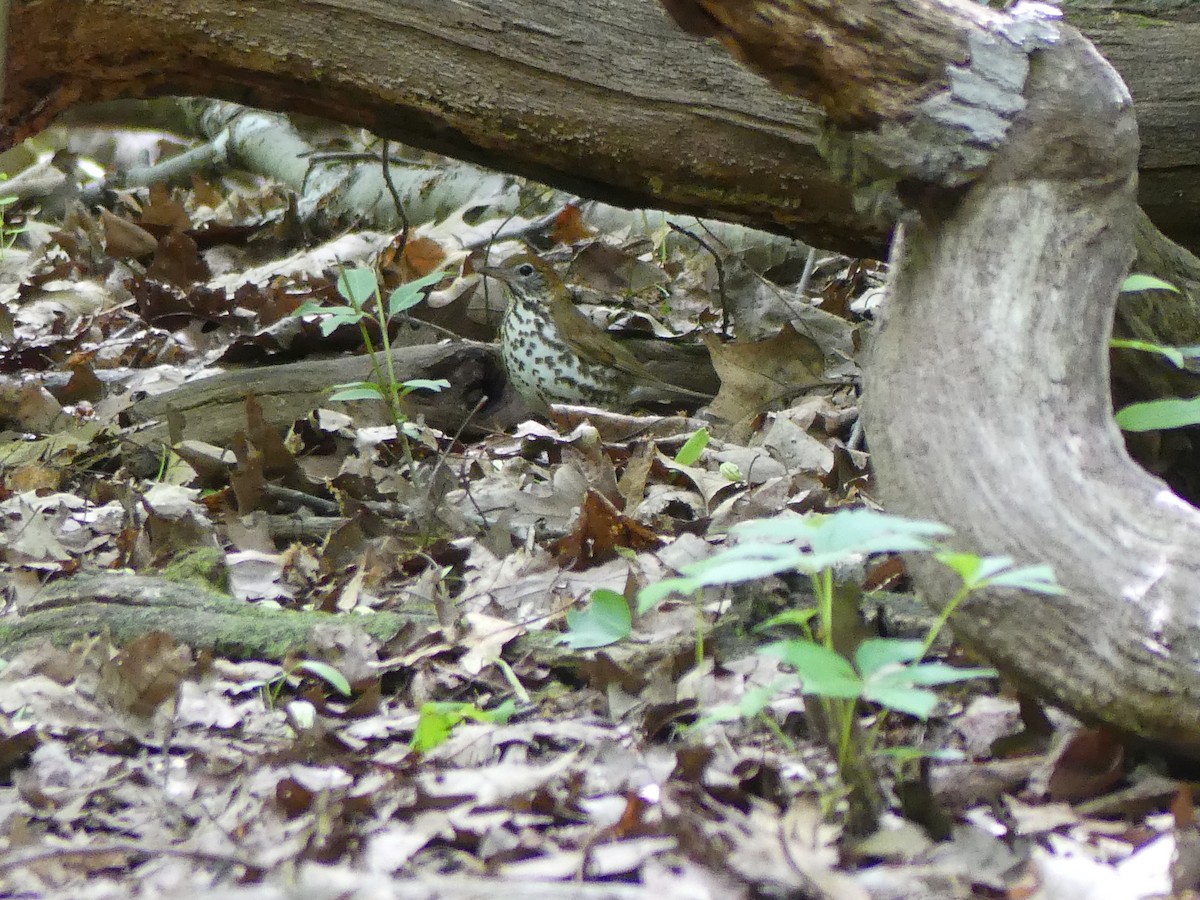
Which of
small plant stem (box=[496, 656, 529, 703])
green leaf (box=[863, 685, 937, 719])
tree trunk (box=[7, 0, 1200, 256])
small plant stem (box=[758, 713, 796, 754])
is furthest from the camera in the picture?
tree trunk (box=[7, 0, 1200, 256])

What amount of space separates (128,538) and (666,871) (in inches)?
93.8

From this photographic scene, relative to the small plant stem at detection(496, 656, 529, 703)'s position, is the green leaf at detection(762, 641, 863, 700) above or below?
above

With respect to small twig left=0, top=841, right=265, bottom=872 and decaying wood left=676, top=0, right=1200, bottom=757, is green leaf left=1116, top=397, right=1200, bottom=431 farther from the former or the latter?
small twig left=0, top=841, right=265, bottom=872

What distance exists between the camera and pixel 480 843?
171cm

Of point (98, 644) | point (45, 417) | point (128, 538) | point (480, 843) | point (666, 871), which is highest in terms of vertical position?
point (666, 871)

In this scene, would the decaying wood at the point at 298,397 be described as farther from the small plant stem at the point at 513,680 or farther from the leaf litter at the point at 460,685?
the small plant stem at the point at 513,680

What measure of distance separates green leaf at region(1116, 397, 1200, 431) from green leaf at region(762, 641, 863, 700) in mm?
989

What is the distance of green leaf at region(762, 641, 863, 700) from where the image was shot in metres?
1.43

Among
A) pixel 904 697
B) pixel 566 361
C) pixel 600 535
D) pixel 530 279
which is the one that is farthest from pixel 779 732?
pixel 530 279

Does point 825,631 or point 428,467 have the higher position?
point 825,631

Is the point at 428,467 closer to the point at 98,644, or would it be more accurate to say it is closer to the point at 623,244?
the point at 98,644

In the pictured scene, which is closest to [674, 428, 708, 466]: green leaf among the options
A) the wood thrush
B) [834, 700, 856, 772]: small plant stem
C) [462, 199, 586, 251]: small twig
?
the wood thrush

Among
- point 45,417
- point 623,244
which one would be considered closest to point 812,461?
point 45,417

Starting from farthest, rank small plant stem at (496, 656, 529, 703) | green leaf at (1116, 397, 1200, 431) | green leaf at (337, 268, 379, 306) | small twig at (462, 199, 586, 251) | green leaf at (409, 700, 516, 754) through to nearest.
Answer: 1. small twig at (462, 199, 586, 251)
2. green leaf at (337, 268, 379, 306)
3. small plant stem at (496, 656, 529, 703)
4. green leaf at (1116, 397, 1200, 431)
5. green leaf at (409, 700, 516, 754)
